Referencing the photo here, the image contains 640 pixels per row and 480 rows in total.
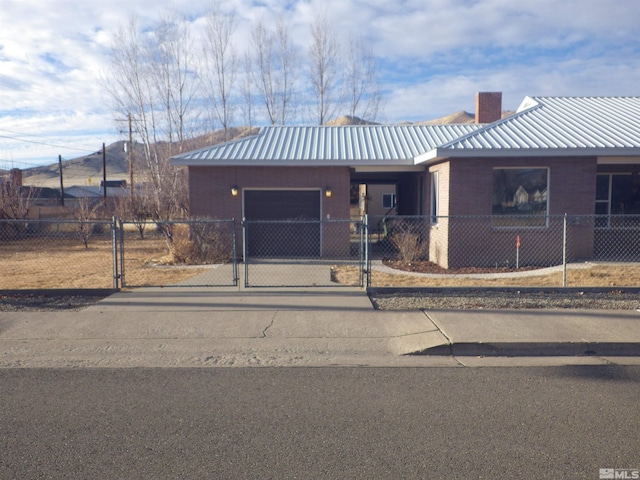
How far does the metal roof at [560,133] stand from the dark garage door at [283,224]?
3.78 metres

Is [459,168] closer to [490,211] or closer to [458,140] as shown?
[458,140]

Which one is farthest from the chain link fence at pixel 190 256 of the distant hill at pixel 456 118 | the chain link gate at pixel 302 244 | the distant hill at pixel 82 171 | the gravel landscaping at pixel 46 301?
the distant hill at pixel 456 118

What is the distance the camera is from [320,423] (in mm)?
5004

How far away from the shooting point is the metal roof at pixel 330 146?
55.8ft

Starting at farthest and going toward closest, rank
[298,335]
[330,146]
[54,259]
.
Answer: [54,259] < [330,146] < [298,335]

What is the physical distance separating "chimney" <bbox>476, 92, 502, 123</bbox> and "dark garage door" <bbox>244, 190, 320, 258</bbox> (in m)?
7.63

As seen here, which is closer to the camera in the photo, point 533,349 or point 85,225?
point 533,349

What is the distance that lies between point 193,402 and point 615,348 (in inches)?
207

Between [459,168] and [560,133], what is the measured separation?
10.3 feet

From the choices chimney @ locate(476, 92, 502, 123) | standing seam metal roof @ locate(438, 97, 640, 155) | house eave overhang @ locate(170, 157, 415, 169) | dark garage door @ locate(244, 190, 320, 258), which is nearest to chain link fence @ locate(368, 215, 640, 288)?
standing seam metal roof @ locate(438, 97, 640, 155)

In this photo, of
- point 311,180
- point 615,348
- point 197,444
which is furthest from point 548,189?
point 197,444

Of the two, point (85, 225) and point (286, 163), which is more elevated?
point (286, 163)

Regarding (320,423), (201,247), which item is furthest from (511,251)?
(320,423)

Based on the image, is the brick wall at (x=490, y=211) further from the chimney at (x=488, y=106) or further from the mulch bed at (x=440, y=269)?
the chimney at (x=488, y=106)
